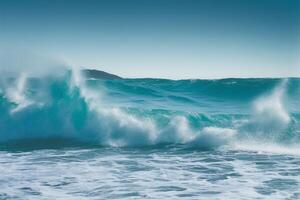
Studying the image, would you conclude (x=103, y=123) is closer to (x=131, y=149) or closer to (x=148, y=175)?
(x=131, y=149)

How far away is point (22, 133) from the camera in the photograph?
14094 mm

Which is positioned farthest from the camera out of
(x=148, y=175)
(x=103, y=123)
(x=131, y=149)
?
(x=103, y=123)

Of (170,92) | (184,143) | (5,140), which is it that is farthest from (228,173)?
(170,92)

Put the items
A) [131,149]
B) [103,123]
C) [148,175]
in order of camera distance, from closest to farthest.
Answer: [148,175] < [131,149] < [103,123]

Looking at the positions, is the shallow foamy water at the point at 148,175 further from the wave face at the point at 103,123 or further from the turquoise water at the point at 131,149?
the wave face at the point at 103,123

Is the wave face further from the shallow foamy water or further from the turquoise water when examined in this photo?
the shallow foamy water

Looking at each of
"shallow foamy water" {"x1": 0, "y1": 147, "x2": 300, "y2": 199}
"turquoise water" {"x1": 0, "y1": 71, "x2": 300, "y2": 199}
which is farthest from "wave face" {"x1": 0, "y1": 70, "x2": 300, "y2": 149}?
"shallow foamy water" {"x1": 0, "y1": 147, "x2": 300, "y2": 199}

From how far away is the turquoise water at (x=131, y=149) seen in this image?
7.06 meters

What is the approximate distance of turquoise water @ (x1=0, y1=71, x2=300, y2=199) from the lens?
23.2ft

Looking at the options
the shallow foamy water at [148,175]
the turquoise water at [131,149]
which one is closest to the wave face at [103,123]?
the turquoise water at [131,149]

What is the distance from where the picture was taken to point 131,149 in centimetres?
1170

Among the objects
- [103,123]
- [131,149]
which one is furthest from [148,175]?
[103,123]

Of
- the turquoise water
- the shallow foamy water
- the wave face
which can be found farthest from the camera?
the wave face

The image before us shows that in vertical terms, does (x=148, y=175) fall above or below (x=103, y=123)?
below
